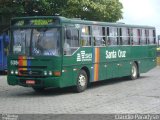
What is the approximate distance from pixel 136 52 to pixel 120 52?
208 centimetres

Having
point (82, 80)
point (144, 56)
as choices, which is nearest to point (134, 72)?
point (144, 56)

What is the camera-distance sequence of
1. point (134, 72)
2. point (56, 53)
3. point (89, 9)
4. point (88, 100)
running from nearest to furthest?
point (88, 100) → point (56, 53) → point (134, 72) → point (89, 9)

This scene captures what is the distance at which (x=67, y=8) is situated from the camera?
110 feet

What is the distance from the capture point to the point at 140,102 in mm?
14789

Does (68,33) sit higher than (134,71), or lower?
higher

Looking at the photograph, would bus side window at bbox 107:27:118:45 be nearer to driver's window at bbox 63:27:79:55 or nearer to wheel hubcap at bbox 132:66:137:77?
wheel hubcap at bbox 132:66:137:77

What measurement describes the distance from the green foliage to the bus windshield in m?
13.9

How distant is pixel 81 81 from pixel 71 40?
160 cm

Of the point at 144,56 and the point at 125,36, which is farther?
the point at 144,56

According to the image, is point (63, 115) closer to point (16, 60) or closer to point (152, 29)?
point (16, 60)

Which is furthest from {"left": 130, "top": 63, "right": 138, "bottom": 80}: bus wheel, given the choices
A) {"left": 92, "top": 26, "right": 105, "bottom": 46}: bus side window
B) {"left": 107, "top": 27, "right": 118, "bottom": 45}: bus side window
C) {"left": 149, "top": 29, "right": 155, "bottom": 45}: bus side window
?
{"left": 92, "top": 26, "right": 105, "bottom": 46}: bus side window

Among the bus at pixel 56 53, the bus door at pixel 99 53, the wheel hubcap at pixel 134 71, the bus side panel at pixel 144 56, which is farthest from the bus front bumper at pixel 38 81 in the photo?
the wheel hubcap at pixel 134 71

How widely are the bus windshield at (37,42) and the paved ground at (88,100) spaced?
59.3 inches

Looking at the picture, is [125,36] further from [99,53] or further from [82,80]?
[82,80]
